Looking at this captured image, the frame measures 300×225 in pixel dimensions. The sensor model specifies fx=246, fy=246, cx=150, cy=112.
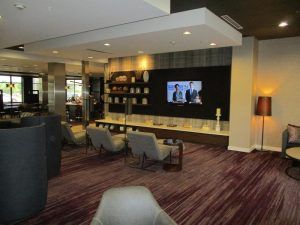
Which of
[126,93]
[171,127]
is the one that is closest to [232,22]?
[171,127]

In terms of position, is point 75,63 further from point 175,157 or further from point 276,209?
point 276,209

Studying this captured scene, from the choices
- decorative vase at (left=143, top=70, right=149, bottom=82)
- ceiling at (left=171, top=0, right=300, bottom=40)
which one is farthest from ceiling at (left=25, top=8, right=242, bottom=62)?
decorative vase at (left=143, top=70, right=149, bottom=82)

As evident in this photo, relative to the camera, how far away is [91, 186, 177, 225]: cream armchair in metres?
1.90

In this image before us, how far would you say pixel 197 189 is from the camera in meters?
4.16

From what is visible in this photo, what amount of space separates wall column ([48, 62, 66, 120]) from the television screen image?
223 inches

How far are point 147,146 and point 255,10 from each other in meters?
3.20

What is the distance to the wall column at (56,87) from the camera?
11367 mm

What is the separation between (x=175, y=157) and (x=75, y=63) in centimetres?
775

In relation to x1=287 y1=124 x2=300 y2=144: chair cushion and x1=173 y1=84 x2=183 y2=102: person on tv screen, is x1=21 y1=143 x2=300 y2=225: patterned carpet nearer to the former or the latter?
x1=287 y1=124 x2=300 y2=144: chair cushion

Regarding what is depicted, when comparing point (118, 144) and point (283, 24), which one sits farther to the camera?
point (118, 144)

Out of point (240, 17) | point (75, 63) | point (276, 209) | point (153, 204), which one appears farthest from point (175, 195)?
point (75, 63)

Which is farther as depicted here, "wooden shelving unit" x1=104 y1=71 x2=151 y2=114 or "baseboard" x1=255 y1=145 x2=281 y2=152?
"wooden shelving unit" x1=104 y1=71 x2=151 y2=114

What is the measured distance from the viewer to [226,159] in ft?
19.7

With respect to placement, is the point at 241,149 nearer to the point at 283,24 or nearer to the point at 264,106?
the point at 264,106
